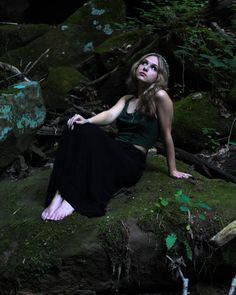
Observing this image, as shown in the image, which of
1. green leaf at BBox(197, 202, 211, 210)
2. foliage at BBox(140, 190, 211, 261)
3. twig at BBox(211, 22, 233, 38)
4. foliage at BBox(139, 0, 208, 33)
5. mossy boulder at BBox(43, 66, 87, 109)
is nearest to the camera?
foliage at BBox(140, 190, 211, 261)

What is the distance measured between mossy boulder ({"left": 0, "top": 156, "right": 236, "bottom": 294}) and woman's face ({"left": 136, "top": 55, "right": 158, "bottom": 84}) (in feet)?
3.80

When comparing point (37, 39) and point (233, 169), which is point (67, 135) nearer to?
point (233, 169)

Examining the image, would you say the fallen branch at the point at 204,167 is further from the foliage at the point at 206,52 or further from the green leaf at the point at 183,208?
the green leaf at the point at 183,208

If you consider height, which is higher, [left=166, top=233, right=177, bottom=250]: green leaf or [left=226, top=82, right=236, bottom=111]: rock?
[left=166, top=233, right=177, bottom=250]: green leaf

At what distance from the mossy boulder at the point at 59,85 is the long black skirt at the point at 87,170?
3.08 metres

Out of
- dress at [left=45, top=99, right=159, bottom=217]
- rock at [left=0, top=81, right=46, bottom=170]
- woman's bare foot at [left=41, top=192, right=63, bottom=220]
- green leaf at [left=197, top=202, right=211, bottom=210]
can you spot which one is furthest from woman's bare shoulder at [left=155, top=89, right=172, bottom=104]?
rock at [left=0, top=81, right=46, bottom=170]

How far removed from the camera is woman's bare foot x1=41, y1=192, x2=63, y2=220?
144 inches

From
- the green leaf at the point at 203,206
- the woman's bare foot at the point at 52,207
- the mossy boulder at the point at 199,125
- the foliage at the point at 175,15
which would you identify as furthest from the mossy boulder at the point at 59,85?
the green leaf at the point at 203,206

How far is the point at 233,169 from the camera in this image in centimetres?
519

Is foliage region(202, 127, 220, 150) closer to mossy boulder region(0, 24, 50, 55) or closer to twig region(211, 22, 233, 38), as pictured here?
twig region(211, 22, 233, 38)

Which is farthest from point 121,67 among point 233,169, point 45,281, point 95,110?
point 45,281

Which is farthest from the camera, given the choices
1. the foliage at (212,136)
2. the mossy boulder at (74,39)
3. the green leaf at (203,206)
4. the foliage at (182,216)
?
the mossy boulder at (74,39)

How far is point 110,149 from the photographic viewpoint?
12.9 feet

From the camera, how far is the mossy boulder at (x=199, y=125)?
562 cm
